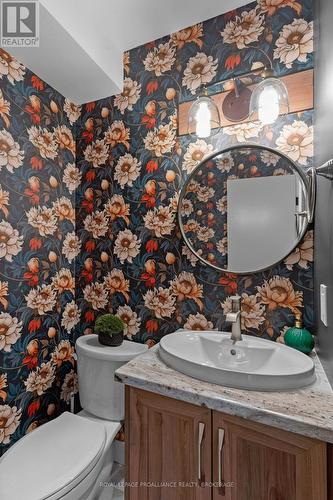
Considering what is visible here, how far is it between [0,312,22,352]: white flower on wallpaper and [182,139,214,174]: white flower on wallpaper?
4.00 feet

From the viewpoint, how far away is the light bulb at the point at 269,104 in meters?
1.24

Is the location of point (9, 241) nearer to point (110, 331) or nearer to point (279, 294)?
point (110, 331)

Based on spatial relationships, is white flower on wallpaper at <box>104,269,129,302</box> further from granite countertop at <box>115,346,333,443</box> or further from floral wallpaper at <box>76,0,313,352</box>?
granite countertop at <box>115,346,333,443</box>

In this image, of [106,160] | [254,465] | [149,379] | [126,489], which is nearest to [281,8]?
[106,160]

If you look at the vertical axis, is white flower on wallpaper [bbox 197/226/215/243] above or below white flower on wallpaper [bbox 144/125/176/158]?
below

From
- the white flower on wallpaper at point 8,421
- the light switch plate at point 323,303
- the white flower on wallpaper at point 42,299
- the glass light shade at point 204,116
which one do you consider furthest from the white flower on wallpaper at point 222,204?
the white flower on wallpaper at point 8,421

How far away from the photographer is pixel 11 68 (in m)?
1.46

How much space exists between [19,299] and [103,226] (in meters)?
0.64

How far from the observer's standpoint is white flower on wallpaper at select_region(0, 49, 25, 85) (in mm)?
1411

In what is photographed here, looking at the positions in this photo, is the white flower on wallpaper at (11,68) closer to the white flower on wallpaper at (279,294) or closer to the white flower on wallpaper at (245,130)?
the white flower on wallpaper at (245,130)

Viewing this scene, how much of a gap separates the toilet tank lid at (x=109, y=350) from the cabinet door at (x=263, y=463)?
68 cm

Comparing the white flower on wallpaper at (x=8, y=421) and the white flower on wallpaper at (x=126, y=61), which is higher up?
the white flower on wallpaper at (x=126, y=61)

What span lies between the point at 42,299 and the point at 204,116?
1361 millimetres

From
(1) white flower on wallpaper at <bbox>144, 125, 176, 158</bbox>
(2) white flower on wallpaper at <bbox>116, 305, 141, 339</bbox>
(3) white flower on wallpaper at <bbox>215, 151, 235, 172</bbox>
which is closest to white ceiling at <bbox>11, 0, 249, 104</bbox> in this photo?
(1) white flower on wallpaper at <bbox>144, 125, 176, 158</bbox>
